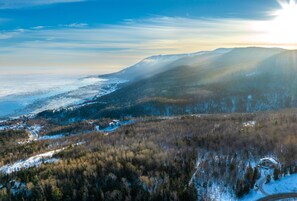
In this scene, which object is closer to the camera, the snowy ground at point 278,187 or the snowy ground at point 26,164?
the snowy ground at point 278,187

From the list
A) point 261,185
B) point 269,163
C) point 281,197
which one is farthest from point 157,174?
point 269,163

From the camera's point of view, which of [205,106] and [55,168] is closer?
[55,168]

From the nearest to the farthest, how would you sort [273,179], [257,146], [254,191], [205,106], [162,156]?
[254,191]
[273,179]
[162,156]
[257,146]
[205,106]

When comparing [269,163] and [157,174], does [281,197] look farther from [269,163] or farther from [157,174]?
[157,174]

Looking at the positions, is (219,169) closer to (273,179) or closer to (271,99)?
(273,179)

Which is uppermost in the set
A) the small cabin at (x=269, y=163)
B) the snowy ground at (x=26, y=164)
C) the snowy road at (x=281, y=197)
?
the small cabin at (x=269, y=163)

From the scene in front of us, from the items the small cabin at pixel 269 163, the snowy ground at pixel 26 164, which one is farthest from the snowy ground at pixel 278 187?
the snowy ground at pixel 26 164

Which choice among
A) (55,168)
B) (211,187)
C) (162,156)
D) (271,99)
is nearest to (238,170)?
(211,187)

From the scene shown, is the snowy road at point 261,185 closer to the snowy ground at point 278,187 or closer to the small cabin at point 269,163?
the snowy ground at point 278,187
